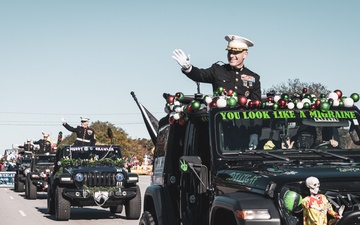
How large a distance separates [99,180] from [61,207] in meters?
1.03

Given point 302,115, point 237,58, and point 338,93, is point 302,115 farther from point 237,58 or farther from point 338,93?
point 237,58

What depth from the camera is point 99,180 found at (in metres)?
16.5

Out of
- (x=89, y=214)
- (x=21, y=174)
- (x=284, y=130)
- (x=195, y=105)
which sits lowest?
(x=89, y=214)

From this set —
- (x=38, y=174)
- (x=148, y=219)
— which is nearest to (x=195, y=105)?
(x=148, y=219)

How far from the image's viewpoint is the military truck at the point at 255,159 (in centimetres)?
511

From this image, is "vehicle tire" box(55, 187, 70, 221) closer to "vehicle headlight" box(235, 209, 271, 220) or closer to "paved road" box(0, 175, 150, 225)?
"paved road" box(0, 175, 150, 225)

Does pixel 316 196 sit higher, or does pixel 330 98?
pixel 330 98

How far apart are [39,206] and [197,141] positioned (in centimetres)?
1531

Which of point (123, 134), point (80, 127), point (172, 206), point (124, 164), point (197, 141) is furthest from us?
point (123, 134)

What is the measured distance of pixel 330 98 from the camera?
6.89 meters

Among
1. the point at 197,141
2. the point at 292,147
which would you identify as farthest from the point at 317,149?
the point at 197,141

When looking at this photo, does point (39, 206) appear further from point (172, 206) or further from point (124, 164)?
point (172, 206)

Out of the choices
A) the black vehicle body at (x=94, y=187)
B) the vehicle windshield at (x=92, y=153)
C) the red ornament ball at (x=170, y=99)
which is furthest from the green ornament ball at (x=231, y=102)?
the vehicle windshield at (x=92, y=153)

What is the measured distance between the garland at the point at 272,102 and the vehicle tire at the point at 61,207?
30.7 feet
